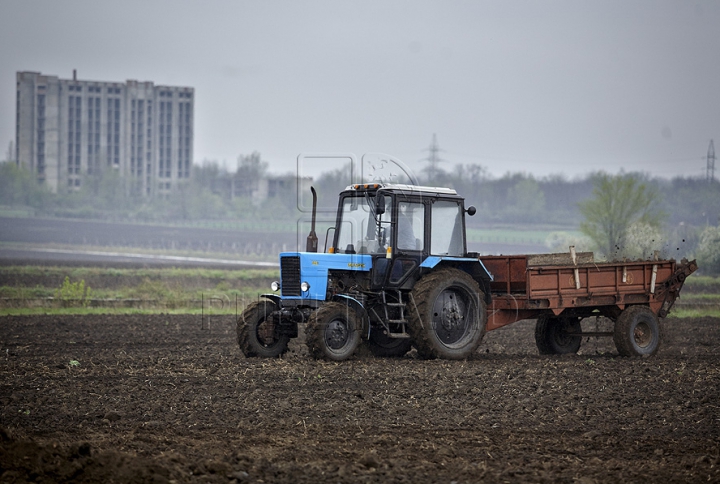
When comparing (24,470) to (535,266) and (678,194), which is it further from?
(678,194)

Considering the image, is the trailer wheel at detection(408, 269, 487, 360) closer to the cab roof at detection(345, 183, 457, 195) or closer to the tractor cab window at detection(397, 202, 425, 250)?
the tractor cab window at detection(397, 202, 425, 250)

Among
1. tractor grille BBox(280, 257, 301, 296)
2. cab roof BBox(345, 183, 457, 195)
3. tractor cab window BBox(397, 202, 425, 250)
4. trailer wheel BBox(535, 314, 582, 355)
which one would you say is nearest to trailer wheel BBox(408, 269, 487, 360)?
tractor cab window BBox(397, 202, 425, 250)

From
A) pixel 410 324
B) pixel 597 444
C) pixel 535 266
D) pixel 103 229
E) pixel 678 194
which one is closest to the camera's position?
pixel 597 444

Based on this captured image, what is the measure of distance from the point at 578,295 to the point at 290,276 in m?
5.37

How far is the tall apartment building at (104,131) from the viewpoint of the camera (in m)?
110

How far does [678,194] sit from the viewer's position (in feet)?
253

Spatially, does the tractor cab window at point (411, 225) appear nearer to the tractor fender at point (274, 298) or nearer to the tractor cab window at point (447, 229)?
the tractor cab window at point (447, 229)

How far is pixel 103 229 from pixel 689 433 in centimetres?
A: 8122

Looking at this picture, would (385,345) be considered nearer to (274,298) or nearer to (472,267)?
(472,267)

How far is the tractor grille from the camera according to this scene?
1514cm

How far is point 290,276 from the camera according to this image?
15.2 metres

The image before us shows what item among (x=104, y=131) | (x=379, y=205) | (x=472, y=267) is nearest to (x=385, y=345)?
(x=472, y=267)

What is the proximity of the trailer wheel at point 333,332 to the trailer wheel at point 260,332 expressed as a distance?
101 cm

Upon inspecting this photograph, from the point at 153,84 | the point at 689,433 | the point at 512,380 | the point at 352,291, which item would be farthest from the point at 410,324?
the point at 153,84
